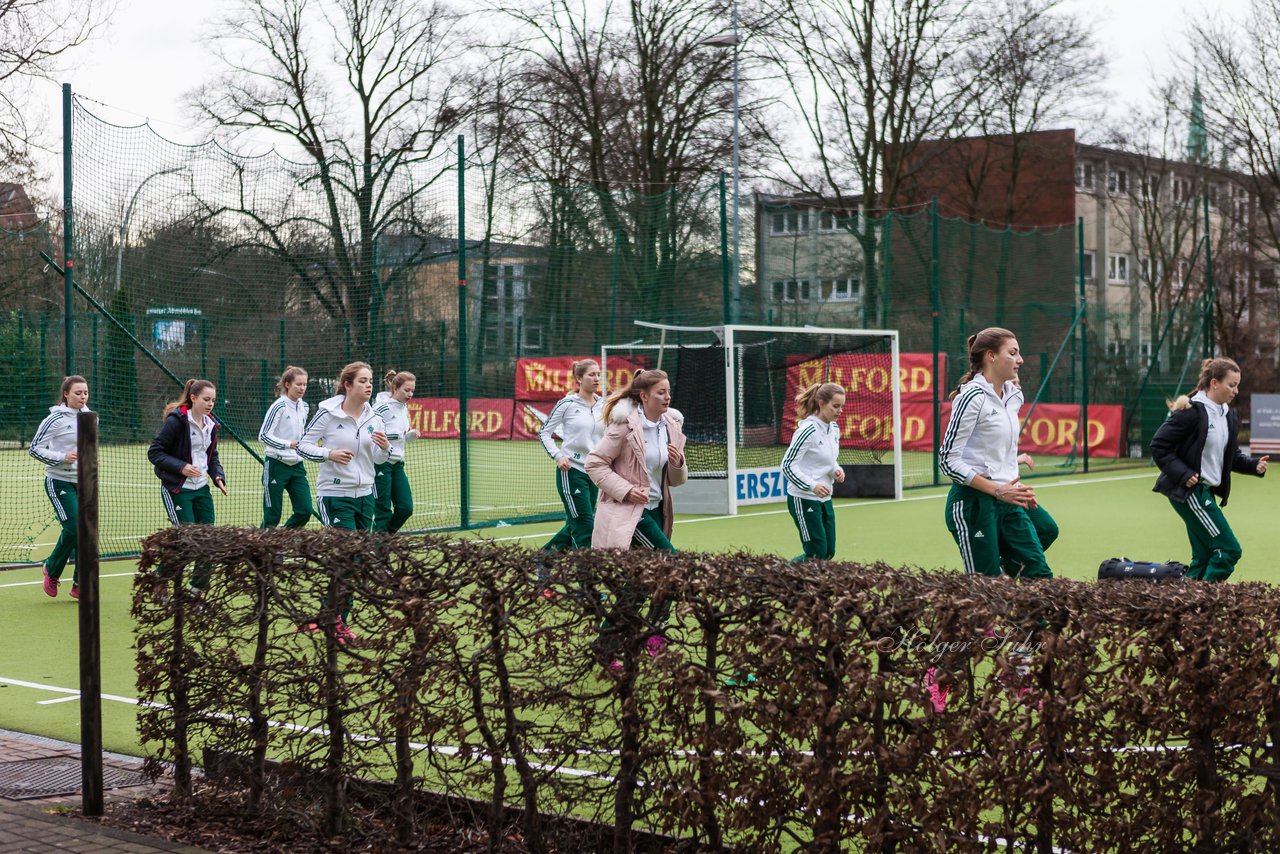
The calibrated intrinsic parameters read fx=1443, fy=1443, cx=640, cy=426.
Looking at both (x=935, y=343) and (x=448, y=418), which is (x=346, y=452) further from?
(x=935, y=343)

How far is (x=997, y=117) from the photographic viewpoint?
39.0m

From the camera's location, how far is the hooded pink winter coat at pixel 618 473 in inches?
293

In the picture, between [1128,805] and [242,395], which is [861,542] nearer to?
[242,395]

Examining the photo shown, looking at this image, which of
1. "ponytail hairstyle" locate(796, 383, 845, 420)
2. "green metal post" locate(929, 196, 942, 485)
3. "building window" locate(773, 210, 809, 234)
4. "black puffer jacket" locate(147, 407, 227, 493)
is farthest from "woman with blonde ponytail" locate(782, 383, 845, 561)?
"building window" locate(773, 210, 809, 234)

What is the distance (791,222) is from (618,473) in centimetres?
2103

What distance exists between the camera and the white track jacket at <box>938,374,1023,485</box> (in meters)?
7.10

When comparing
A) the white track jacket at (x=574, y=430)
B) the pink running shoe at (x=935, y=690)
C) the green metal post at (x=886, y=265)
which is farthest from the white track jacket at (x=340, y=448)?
the green metal post at (x=886, y=265)

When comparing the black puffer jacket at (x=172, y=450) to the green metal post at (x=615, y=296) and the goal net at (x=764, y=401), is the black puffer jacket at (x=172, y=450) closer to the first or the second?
the goal net at (x=764, y=401)

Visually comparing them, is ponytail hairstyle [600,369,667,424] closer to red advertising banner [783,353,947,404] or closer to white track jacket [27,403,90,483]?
white track jacket [27,403,90,483]

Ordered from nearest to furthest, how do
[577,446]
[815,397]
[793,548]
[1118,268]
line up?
[815,397], [577,446], [793,548], [1118,268]

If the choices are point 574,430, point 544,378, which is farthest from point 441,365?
point 574,430

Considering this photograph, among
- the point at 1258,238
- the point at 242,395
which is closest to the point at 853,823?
the point at 242,395

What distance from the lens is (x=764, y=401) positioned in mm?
20625

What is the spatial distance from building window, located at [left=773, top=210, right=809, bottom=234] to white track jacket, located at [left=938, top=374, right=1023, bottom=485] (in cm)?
2086
